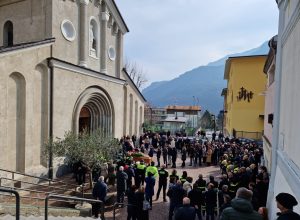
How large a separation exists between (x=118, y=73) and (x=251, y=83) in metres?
17.7

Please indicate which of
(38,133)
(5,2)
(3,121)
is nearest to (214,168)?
(38,133)

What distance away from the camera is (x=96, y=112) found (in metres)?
21.3

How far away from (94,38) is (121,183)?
11868 mm

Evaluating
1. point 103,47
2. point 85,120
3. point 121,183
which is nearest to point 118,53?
point 103,47

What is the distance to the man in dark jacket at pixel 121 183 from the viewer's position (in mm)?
12008

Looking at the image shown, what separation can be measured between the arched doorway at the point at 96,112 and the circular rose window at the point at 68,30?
11.3 ft

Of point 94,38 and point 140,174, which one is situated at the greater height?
point 94,38

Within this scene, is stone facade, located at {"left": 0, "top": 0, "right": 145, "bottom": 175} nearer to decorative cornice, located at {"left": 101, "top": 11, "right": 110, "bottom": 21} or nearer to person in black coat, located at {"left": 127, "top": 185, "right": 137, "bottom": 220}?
decorative cornice, located at {"left": 101, "top": 11, "right": 110, "bottom": 21}

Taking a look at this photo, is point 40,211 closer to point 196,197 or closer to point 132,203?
point 132,203

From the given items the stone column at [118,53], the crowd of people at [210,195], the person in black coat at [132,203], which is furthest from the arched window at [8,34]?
the person in black coat at [132,203]

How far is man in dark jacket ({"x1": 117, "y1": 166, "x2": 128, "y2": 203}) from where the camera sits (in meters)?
12.0

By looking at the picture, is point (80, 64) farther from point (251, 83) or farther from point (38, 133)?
point (251, 83)

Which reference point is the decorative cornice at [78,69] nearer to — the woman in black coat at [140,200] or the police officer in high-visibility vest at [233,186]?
the woman in black coat at [140,200]

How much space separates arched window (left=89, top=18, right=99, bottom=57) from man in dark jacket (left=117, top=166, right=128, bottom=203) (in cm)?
1053
